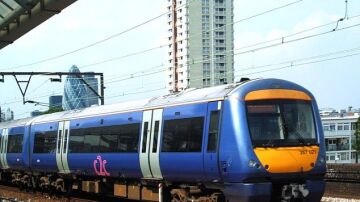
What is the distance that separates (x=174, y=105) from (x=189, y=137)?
41.6 inches

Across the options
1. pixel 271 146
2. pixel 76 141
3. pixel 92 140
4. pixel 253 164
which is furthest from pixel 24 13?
pixel 76 141

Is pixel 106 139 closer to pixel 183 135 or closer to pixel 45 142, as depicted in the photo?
pixel 183 135

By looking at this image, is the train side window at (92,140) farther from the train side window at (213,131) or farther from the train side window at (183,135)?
the train side window at (213,131)

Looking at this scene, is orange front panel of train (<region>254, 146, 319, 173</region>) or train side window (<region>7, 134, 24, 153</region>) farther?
train side window (<region>7, 134, 24, 153</region>)

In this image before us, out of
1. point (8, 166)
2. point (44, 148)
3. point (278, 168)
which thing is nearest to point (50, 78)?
point (8, 166)

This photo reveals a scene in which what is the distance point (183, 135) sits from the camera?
12.9 m

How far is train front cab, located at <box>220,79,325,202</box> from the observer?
11.1 metres

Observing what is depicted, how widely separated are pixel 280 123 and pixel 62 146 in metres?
9.56

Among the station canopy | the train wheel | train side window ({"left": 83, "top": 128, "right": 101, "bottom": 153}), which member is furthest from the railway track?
the station canopy

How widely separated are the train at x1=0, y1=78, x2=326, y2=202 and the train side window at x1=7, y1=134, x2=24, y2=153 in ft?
25.5

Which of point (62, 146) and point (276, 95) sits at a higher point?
point (276, 95)

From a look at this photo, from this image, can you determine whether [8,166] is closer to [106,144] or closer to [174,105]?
[106,144]

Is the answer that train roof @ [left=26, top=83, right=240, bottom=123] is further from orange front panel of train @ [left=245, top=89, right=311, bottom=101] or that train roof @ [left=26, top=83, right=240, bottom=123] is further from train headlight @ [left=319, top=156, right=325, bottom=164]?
train headlight @ [left=319, top=156, right=325, bottom=164]

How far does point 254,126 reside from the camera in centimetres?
1142
